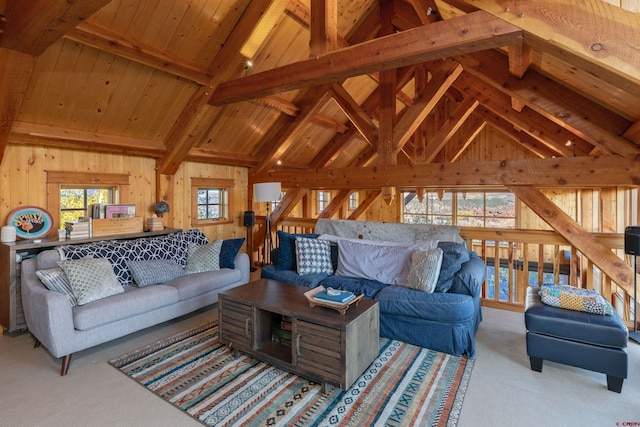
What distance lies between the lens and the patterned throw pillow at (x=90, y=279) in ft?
8.58

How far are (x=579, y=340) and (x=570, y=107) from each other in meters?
2.00

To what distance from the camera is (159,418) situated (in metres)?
1.91

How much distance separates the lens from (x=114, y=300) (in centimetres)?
270

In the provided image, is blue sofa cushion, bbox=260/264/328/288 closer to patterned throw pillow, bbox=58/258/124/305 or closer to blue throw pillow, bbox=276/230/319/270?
blue throw pillow, bbox=276/230/319/270

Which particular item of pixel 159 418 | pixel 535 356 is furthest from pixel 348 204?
pixel 159 418

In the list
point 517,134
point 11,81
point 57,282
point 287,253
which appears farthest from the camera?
point 517,134

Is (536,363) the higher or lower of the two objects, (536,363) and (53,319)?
the lower

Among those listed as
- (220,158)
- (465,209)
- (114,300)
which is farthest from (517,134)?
(114,300)

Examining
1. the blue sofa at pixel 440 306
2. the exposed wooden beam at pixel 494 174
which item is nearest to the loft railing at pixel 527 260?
the exposed wooden beam at pixel 494 174

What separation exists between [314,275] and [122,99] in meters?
2.92

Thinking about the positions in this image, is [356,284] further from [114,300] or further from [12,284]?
[12,284]

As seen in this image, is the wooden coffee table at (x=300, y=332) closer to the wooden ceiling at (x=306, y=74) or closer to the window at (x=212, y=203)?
the wooden ceiling at (x=306, y=74)

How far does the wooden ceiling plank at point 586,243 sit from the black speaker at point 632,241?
0.32 metres

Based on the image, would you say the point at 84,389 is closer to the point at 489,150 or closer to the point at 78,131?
the point at 78,131
